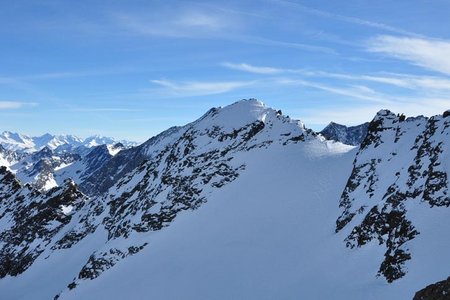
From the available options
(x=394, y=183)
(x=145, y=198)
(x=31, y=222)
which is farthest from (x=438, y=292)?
(x=31, y=222)

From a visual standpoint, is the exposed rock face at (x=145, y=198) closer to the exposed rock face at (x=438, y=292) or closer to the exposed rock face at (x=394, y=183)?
the exposed rock face at (x=394, y=183)

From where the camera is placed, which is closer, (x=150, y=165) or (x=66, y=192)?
(x=150, y=165)

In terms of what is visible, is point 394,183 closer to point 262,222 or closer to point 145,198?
point 262,222

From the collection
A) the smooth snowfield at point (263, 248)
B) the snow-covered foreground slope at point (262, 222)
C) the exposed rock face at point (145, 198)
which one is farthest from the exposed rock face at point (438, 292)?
the exposed rock face at point (145, 198)

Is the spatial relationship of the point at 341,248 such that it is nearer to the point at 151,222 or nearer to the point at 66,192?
the point at 151,222

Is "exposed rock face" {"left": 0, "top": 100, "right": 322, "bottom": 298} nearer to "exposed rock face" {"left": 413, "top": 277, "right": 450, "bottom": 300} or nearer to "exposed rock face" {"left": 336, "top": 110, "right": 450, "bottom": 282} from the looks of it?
"exposed rock face" {"left": 336, "top": 110, "right": 450, "bottom": 282}

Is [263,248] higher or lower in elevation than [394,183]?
lower

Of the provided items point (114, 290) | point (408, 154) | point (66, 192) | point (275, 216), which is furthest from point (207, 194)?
point (66, 192)
